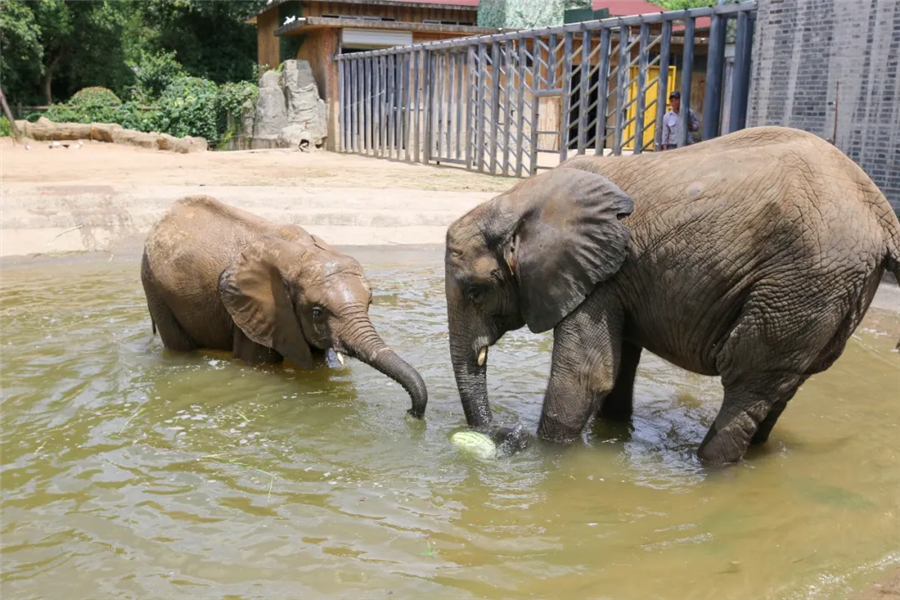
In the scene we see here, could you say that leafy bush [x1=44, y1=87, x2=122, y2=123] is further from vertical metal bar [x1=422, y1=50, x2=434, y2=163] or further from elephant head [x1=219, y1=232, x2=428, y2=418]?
elephant head [x1=219, y1=232, x2=428, y2=418]

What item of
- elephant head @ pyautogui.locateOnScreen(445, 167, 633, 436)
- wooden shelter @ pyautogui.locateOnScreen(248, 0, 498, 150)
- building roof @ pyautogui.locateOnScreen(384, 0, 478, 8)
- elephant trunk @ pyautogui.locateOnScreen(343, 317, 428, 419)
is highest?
building roof @ pyautogui.locateOnScreen(384, 0, 478, 8)

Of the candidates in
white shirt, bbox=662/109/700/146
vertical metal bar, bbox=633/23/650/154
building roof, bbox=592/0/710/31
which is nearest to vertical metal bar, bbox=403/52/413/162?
vertical metal bar, bbox=633/23/650/154

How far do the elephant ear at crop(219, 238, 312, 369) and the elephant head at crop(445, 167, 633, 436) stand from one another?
1.63 m

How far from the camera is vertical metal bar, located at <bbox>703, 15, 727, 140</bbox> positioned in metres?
13.3

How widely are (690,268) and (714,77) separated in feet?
33.2

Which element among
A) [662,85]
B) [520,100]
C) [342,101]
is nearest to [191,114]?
[342,101]

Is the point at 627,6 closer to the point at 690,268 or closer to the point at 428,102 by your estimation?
the point at 428,102

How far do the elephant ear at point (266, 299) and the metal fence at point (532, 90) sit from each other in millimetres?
8810

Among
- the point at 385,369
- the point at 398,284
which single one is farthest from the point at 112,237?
the point at 385,369

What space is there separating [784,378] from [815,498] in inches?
25.2

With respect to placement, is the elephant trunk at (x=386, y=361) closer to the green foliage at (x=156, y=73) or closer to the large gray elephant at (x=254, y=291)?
the large gray elephant at (x=254, y=291)

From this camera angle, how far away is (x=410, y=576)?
3.72 metres

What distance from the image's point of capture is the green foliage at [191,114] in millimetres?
26562

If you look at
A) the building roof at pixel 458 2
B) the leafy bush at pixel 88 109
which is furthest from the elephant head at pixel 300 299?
the leafy bush at pixel 88 109
